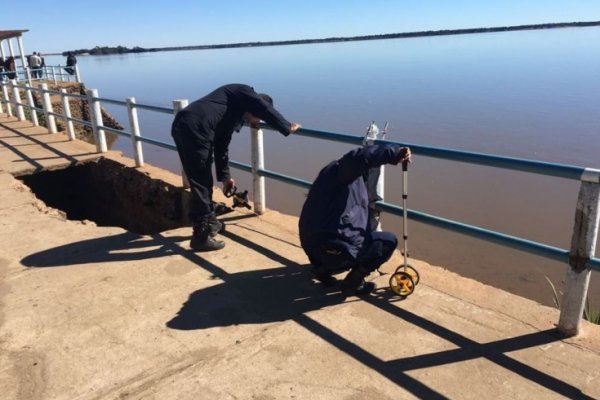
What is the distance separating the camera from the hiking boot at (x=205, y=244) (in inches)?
189

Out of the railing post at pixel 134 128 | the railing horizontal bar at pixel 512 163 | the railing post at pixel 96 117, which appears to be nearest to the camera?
the railing horizontal bar at pixel 512 163

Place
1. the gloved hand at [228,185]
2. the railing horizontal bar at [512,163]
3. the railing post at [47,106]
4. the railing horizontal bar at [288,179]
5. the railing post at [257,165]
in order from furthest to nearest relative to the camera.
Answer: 1. the railing post at [47,106]
2. the railing post at [257,165]
3. the gloved hand at [228,185]
4. the railing horizontal bar at [288,179]
5. the railing horizontal bar at [512,163]

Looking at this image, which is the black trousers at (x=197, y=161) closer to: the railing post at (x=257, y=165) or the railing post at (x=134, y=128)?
the railing post at (x=257, y=165)

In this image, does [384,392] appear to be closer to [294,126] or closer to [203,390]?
[203,390]

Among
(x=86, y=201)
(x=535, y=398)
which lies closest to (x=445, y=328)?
(x=535, y=398)

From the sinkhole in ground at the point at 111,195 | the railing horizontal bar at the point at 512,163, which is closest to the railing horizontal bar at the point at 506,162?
the railing horizontal bar at the point at 512,163

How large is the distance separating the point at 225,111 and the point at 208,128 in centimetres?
22

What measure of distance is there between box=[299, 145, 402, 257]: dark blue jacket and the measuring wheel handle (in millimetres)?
393

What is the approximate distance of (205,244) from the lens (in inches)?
189

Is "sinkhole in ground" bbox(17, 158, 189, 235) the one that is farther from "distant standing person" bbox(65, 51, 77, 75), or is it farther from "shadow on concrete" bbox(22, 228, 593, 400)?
"distant standing person" bbox(65, 51, 77, 75)

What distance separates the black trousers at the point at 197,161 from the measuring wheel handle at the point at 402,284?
1.90m

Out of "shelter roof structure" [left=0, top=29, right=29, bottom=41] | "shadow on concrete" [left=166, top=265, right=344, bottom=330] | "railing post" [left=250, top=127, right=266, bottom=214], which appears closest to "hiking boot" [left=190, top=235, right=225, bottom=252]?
"shadow on concrete" [left=166, top=265, right=344, bottom=330]

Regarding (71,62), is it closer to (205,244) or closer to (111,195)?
(111,195)

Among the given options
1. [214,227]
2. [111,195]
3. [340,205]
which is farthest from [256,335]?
[111,195]
